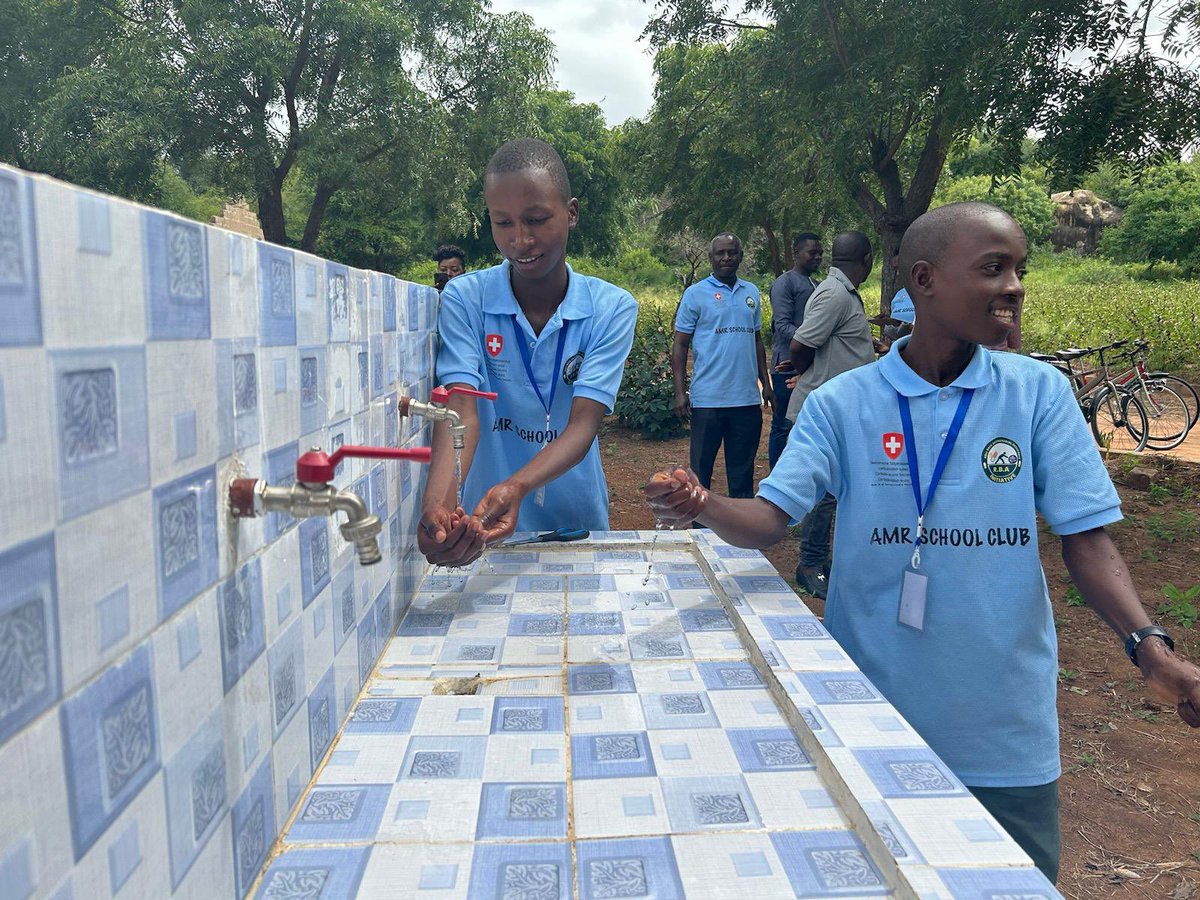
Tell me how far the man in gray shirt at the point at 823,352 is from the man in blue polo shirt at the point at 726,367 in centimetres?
73

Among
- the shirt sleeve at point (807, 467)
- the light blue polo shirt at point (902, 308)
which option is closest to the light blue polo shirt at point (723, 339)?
the light blue polo shirt at point (902, 308)

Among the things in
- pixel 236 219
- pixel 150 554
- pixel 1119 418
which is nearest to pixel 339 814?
pixel 150 554

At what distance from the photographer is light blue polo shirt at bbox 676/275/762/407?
5.82 m

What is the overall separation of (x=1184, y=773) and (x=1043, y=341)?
40.6 feet

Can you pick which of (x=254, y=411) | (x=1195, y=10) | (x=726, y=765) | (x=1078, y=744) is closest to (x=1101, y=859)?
(x=1078, y=744)

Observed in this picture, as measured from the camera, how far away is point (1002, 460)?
1.77 meters

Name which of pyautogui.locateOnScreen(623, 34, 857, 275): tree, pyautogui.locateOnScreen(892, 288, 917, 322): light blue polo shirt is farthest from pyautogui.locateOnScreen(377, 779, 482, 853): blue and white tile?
pyautogui.locateOnScreen(623, 34, 857, 275): tree

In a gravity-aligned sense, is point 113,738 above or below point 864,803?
above

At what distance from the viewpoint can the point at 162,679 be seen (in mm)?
812

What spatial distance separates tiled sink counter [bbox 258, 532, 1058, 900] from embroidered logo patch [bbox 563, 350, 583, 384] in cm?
69

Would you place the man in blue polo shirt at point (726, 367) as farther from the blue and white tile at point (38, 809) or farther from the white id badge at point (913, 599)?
the blue and white tile at point (38, 809)

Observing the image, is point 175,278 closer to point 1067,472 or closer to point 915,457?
point 915,457

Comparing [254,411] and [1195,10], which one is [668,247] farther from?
[254,411]

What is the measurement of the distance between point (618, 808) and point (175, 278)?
33.6 inches
